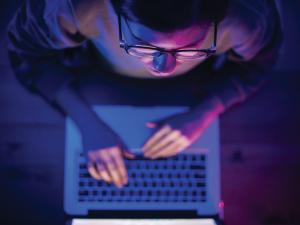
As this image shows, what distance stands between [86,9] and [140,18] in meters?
0.16

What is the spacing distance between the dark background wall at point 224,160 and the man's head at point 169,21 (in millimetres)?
516

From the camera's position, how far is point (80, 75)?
117 cm

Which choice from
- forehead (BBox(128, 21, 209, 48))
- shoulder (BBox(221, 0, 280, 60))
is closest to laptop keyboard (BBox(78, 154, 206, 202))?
shoulder (BBox(221, 0, 280, 60))

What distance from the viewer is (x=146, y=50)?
2.46 feet

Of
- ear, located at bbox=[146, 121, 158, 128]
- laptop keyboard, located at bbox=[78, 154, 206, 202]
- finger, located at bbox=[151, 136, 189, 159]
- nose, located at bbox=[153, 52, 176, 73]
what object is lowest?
laptop keyboard, located at bbox=[78, 154, 206, 202]

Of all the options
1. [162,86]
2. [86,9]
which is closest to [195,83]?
[162,86]

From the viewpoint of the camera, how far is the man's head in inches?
24.6

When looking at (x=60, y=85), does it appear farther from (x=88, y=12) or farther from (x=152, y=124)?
(x=88, y=12)

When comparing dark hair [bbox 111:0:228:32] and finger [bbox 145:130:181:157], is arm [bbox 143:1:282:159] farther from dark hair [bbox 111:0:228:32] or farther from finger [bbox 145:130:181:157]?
dark hair [bbox 111:0:228:32]

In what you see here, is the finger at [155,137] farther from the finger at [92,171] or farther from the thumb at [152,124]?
the finger at [92,171]

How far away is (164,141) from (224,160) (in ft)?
0.69

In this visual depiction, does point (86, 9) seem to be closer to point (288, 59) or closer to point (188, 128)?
point (188, 128)

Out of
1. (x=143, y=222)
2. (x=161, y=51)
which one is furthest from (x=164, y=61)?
(x=143, y=222)

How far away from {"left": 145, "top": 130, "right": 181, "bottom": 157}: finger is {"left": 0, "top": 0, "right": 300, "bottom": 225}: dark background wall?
17 centimetres
